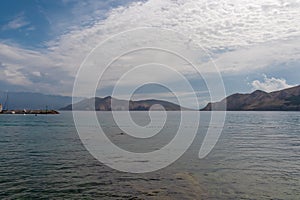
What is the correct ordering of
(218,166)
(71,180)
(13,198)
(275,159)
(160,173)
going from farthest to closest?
(275,159) < (218,166) < (160,173) < (71,180) < (13,198)

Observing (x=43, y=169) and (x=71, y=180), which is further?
(x=43, y=169)

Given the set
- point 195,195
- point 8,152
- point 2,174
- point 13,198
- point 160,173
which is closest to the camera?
point 13,198

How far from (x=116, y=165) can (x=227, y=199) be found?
16.2 meters

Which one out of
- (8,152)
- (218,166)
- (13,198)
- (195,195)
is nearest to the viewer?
(13,198)

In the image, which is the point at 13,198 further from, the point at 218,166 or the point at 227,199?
the point at 218,166

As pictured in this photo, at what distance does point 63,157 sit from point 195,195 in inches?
884

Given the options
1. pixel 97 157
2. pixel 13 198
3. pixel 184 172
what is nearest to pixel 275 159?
pixel 184 172

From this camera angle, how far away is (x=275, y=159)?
121 ft

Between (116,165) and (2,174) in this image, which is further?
(116,165)

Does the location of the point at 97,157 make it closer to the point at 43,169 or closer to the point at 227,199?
the point at 43,169

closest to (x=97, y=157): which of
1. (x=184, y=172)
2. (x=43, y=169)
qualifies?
(x=43, y=169)

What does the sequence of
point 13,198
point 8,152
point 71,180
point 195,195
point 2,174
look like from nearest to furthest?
point 13,198 < point 195,195 < point 71,180 < point 2,174 < point 8,152

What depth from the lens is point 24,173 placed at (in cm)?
2773

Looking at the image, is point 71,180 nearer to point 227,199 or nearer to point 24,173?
point 24,173
